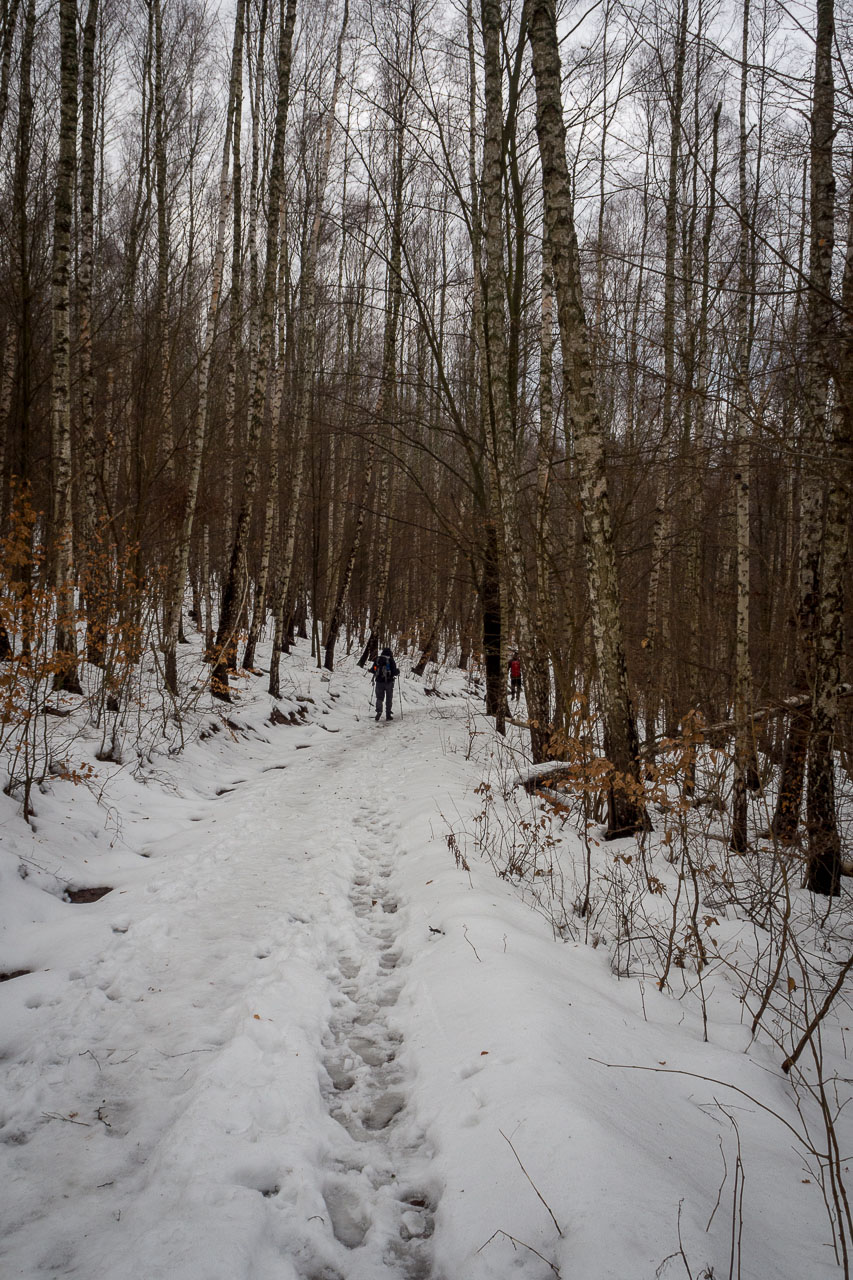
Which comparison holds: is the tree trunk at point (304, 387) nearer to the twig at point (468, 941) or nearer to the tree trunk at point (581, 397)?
the tree trunk at point (581, 397)

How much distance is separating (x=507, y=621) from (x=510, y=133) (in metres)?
9.00

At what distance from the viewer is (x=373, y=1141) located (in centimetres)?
252

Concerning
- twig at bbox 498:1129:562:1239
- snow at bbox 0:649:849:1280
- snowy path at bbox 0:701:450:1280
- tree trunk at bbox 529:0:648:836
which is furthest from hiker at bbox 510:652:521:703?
twig at bbox 498:1129:562:1239

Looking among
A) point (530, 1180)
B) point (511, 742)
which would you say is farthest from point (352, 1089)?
point (511, 742)

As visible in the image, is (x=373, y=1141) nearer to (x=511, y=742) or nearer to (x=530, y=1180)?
(x=530, y=1180)

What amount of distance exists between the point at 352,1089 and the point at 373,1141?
1.00ft

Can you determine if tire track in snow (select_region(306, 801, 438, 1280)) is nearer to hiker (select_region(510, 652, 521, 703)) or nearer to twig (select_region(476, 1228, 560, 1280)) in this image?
twig (select_region(476, 1228, 560, 1280))

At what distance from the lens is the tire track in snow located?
2.05m

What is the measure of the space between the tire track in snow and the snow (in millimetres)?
10

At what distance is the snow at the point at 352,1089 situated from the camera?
6.30 ft

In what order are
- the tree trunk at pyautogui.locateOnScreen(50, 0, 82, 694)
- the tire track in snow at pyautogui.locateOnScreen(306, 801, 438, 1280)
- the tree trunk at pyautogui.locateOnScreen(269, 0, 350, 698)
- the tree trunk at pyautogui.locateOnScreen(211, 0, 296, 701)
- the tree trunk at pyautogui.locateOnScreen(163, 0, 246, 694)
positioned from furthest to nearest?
1. the tree trunk at pyautogui.locateOnScreen(269, 0, 350, 698)
2. the tree trunk at pyautogui.locateOnScreen(211, 0, 296, 701)
3. the tree trunk at pyautogui.locateOnScreen(163, 0, 246, 694)
4. the tree trunk at pyautogui.locateOnScreen(50, 0, 82, 694)
5. the tire track in snow at pyautogui.locateOnScreen(306, 801, 438, 1280)

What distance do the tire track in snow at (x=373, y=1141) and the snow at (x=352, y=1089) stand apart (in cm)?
1

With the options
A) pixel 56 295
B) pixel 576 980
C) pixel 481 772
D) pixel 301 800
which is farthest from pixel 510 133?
pixel 576 980

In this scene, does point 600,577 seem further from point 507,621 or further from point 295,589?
point 295,589
